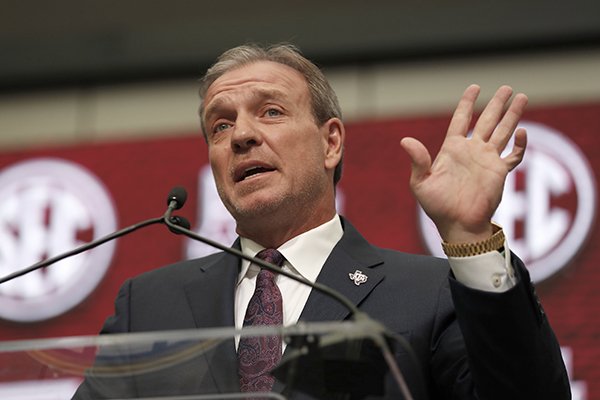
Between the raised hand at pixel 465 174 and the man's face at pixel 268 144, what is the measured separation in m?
0.48

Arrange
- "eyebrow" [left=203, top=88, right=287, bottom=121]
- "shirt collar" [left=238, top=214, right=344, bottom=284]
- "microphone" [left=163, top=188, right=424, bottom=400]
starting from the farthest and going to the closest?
"eyebrow" [left=203, top=88, right=287, bottom=121], "shirt collar" [left=238, top=214, right=344, bottom=284], "microphone" [left=163, top=188, right=424, bottom=400]

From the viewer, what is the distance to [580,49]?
167 inches

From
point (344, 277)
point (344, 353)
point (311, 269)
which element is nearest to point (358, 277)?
point (344, 277)

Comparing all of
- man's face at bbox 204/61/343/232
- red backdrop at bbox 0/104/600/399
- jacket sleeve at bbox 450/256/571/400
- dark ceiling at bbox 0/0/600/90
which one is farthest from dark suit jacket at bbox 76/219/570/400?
dark ceiling at bbox 0/0/600/90

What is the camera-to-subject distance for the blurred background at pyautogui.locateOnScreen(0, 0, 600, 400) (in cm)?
369

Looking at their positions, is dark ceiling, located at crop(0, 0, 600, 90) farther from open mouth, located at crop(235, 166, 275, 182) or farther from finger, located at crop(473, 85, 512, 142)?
finger, located at crop(473, 85, 512, 142)

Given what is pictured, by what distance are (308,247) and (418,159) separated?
18.6 inches

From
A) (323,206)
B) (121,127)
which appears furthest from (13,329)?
(323,206)

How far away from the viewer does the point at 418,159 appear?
193cm

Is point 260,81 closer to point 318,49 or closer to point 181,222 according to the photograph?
point 181,222

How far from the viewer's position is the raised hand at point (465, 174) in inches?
74.3

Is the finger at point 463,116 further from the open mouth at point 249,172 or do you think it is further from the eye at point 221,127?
the eye at point 221,127

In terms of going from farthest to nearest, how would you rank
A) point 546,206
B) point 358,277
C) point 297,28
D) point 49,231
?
point 297,28 < point 49,231 < point 546,206 < point 358,277

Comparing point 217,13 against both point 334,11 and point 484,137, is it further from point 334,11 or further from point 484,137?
point 484,137
